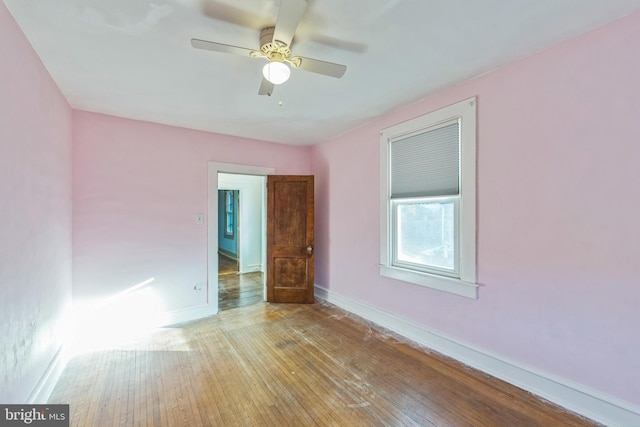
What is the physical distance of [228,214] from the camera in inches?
328

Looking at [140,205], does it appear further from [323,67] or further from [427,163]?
[427,163]

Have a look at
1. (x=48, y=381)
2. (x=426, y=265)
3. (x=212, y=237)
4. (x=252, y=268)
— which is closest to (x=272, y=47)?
(x=426, y=265)

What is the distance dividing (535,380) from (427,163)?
2.00 metres

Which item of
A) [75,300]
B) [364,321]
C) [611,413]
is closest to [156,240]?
[75,300]

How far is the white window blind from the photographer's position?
2580 mm

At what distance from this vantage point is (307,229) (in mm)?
4184

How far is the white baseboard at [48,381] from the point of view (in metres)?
1.89

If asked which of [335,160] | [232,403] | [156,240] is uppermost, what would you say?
[335,160]

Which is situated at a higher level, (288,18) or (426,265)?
(288,18)

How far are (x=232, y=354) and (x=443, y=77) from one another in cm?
321

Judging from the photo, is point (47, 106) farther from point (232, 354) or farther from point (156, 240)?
point (232, 354)

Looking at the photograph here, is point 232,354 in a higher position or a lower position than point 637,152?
lower

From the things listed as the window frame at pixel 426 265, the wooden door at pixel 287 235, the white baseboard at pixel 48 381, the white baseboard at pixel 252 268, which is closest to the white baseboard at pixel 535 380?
the window frame at pixel 426 265
